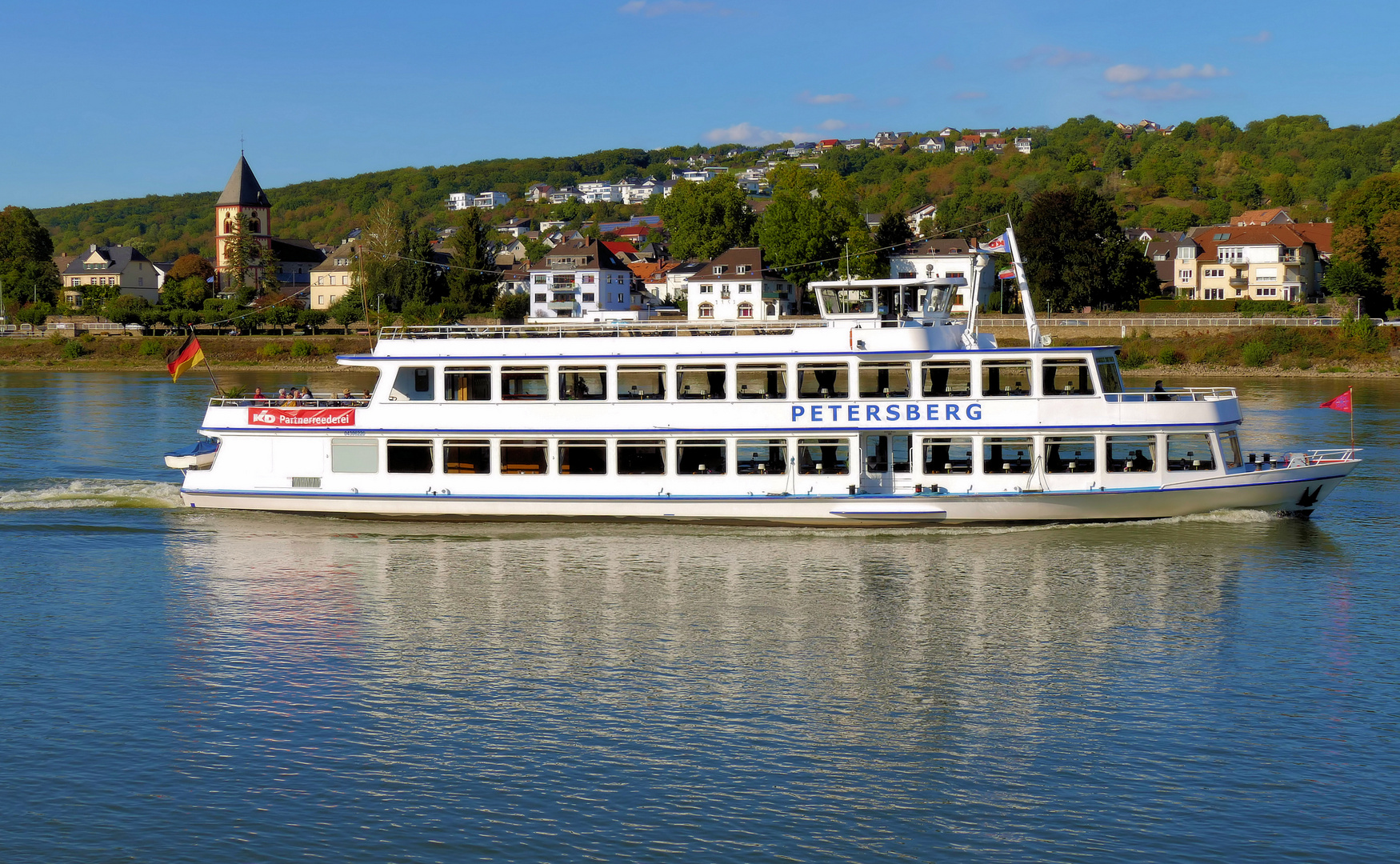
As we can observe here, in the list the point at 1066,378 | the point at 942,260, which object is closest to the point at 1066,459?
the point at 1066,378

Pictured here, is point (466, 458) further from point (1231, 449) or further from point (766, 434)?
point (1231, 449)

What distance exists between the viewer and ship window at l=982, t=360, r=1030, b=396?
92.9 ft

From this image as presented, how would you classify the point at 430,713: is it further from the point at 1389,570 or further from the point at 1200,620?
the point at 1389,570

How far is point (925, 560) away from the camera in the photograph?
26016 millimetres

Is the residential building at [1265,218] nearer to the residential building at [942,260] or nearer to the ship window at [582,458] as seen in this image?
the residential building at [942,260]

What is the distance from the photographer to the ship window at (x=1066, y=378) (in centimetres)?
2811

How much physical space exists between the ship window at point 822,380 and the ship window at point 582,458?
4843 millimetres

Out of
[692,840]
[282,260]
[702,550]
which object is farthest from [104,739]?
[282,260]

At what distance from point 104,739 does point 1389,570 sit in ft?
76.8

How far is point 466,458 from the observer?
29812 mm

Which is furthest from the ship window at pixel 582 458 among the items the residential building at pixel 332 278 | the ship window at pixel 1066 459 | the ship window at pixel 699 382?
the residential building at pixel 332 278

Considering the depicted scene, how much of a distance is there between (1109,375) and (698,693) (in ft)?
50.4

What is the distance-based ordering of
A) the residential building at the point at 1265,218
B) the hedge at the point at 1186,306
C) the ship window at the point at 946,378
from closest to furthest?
the ship window at the point at 946,378 → the hedge at the point at 1186,306 → the residential building at the point at 1265,218

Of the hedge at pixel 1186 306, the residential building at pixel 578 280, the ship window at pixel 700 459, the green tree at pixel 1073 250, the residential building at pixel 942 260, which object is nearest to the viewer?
the ship window at pixel 700 459
